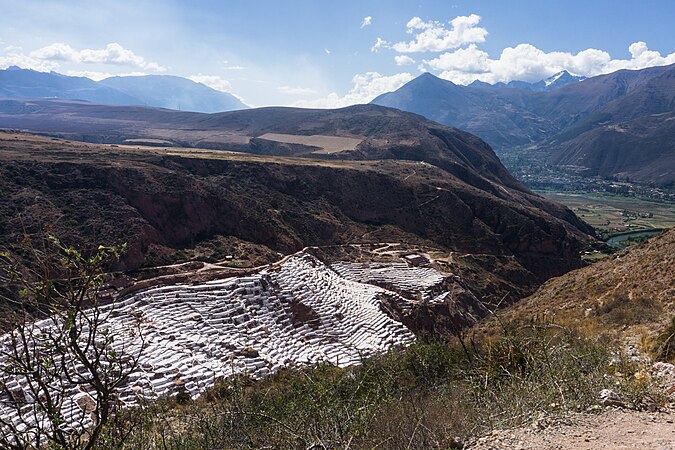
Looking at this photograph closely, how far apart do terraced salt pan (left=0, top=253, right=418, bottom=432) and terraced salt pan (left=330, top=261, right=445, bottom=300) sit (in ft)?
6.85

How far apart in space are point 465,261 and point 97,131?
487ft

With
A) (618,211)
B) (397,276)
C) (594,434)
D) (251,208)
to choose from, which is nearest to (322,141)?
(251,208)

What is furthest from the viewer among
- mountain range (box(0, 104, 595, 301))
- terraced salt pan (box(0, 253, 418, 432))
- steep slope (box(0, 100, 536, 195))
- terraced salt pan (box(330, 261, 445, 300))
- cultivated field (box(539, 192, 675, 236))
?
cultivated field (box(539, 192, 675, 236))

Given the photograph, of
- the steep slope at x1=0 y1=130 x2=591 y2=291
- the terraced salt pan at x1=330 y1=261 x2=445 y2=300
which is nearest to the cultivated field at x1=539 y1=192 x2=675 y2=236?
the steep slope at x1=0 y1=130 x2=591 y2=291

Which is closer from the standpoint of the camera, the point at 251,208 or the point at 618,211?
the point at 251,208

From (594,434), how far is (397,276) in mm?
31962

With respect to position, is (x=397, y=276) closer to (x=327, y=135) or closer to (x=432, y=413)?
(x=432, y=413)

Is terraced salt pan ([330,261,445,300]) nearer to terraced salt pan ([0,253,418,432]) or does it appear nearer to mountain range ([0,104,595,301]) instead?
terraced salt pan ([0,253,418,432])

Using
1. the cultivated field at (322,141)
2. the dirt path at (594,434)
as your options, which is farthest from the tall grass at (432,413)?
the cultivated field at (322,141)

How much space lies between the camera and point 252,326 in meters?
27.5

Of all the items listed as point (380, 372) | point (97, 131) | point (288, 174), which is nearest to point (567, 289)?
point (380, 372)

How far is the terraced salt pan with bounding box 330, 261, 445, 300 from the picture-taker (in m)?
35.4

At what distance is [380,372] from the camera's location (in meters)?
12.9

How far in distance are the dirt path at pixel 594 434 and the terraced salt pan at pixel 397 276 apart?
Result: 2749 cm
